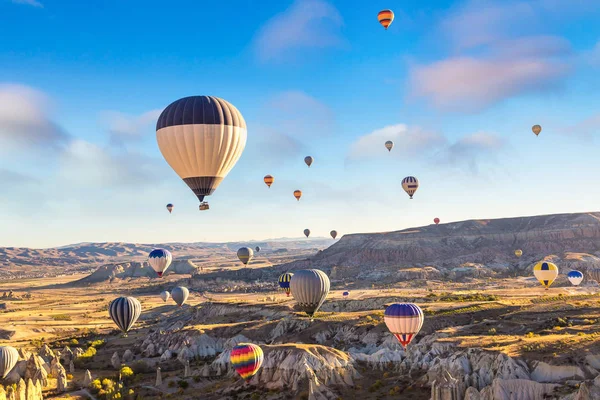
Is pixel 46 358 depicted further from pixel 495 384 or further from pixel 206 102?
pixel 495 384

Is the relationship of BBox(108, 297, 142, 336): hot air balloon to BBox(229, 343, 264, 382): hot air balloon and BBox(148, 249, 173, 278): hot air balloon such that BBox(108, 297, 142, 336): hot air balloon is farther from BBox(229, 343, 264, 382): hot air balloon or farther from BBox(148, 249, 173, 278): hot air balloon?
BBox(148, 249, 173, 278): hot air balloon

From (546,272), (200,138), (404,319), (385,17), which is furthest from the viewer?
(546,272)

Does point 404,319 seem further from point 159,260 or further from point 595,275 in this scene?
point 595,275

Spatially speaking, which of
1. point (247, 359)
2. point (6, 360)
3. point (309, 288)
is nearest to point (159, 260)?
point (6, 360)

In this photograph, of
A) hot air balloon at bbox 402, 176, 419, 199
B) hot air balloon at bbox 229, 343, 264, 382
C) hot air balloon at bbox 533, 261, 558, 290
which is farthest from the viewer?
hot air balloon at bbox 402, 176, 419, 199

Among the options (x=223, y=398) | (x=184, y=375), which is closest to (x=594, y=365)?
(x=223, y=398)

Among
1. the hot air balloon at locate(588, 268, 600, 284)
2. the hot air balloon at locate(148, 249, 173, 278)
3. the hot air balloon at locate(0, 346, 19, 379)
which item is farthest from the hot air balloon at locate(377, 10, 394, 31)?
the hot air balloon at locate(588, 268, 600, 284)
